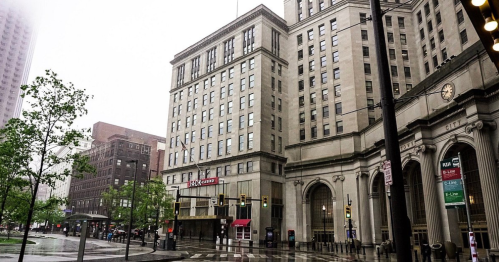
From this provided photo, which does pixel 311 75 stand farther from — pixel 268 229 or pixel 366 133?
pixel 268 229

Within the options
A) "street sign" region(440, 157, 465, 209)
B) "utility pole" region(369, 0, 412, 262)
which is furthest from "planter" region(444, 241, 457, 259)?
"utility pole" region(369, 0, 412, 262)

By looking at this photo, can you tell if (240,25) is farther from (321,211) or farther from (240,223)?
(321,211)

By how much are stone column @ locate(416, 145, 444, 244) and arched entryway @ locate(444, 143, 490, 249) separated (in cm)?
130

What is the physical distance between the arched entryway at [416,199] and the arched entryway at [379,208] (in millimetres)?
5519

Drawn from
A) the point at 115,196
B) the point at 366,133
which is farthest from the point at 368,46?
the point at 115,196

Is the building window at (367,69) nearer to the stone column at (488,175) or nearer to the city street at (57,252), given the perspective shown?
the stone column at (488,175)

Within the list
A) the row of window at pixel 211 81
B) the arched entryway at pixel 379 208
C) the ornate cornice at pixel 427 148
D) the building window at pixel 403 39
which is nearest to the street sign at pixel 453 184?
the ornate cornice at pixel 427 148

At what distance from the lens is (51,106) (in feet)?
63.3

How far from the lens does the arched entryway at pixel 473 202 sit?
2769 centimetres

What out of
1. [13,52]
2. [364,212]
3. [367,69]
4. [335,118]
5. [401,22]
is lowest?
[364,212]

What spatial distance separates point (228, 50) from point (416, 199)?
163 feet

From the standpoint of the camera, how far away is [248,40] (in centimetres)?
6875

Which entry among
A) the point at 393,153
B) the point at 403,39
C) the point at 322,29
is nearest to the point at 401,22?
the point at 403,39

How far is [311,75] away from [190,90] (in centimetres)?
3304
